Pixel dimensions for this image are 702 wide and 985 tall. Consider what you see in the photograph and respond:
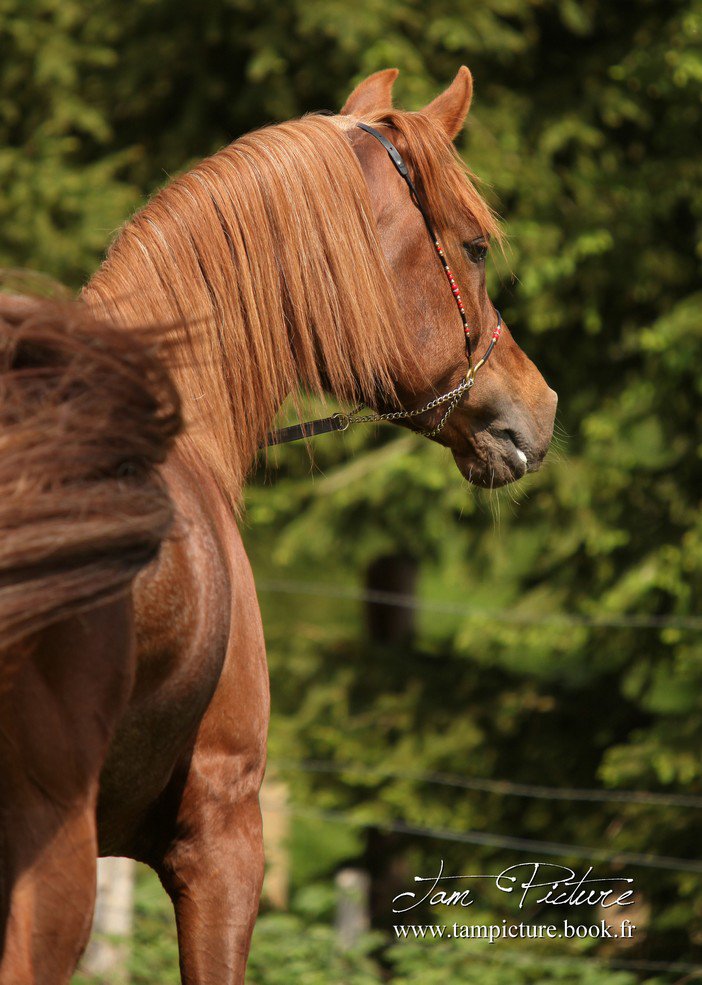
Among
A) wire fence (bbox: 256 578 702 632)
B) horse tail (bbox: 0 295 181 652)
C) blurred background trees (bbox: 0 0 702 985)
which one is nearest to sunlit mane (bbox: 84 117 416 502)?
horse tail (bbox: 0 295 181 652)

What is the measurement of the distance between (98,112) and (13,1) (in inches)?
30.8

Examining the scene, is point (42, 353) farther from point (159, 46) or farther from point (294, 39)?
point (159, 46)

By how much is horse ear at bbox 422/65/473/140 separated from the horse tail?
131 centimetres

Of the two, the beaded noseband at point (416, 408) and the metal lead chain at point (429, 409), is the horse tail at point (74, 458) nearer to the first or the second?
the beaded noseband at point (416, 408)

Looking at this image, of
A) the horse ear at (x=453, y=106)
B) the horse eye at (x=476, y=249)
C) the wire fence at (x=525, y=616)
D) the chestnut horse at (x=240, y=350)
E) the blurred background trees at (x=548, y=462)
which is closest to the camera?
the chestnut horse at (x=240, y=350)

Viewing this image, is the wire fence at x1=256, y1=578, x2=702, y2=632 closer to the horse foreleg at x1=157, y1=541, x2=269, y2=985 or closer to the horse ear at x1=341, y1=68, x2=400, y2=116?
the horse ear at x1=341, y1=68, x2=400, y2=116

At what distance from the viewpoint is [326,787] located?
6605 mm

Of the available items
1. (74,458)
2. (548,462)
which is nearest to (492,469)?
(74,458)

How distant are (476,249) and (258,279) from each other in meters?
0.57

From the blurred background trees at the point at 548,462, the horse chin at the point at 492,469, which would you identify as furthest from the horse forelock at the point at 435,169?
the blurred background trees at the point at 548,462

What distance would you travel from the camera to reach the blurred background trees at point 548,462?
5715 mm

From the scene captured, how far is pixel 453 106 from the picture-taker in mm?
2596

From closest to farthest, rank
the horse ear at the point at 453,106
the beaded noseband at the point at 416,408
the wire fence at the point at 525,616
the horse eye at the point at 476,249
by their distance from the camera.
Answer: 1. the beaded noseband at the point at 416,408
2. the horse eye at the point at 476,249
3. the horse ear at the point at 453,106
4. the wire fence at the point at 525,616

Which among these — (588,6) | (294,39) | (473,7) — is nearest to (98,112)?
(294,39)
